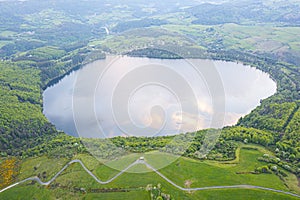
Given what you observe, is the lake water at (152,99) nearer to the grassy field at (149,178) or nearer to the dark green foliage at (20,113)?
the dark green foliage at (20,113)

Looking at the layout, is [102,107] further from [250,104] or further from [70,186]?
[250,104]

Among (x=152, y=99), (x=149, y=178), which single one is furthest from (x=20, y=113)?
(x=149, y=178)

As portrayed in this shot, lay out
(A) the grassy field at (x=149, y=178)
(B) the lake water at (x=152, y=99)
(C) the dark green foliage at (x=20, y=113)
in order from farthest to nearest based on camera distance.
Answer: (B) the lake water at (x=152, y=99) < (C) the dark green foliage at (x=20, y=113) < (A) the grassy field at (x=149, y=178)

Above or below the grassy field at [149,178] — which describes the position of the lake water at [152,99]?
above

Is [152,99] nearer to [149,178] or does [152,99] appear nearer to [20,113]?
[20,113]

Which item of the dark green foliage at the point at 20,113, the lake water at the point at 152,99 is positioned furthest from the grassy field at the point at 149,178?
the lake water at the point at 152,99

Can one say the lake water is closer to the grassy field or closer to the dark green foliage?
the dark green foliage

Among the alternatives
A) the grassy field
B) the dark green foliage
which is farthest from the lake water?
the grassy field
